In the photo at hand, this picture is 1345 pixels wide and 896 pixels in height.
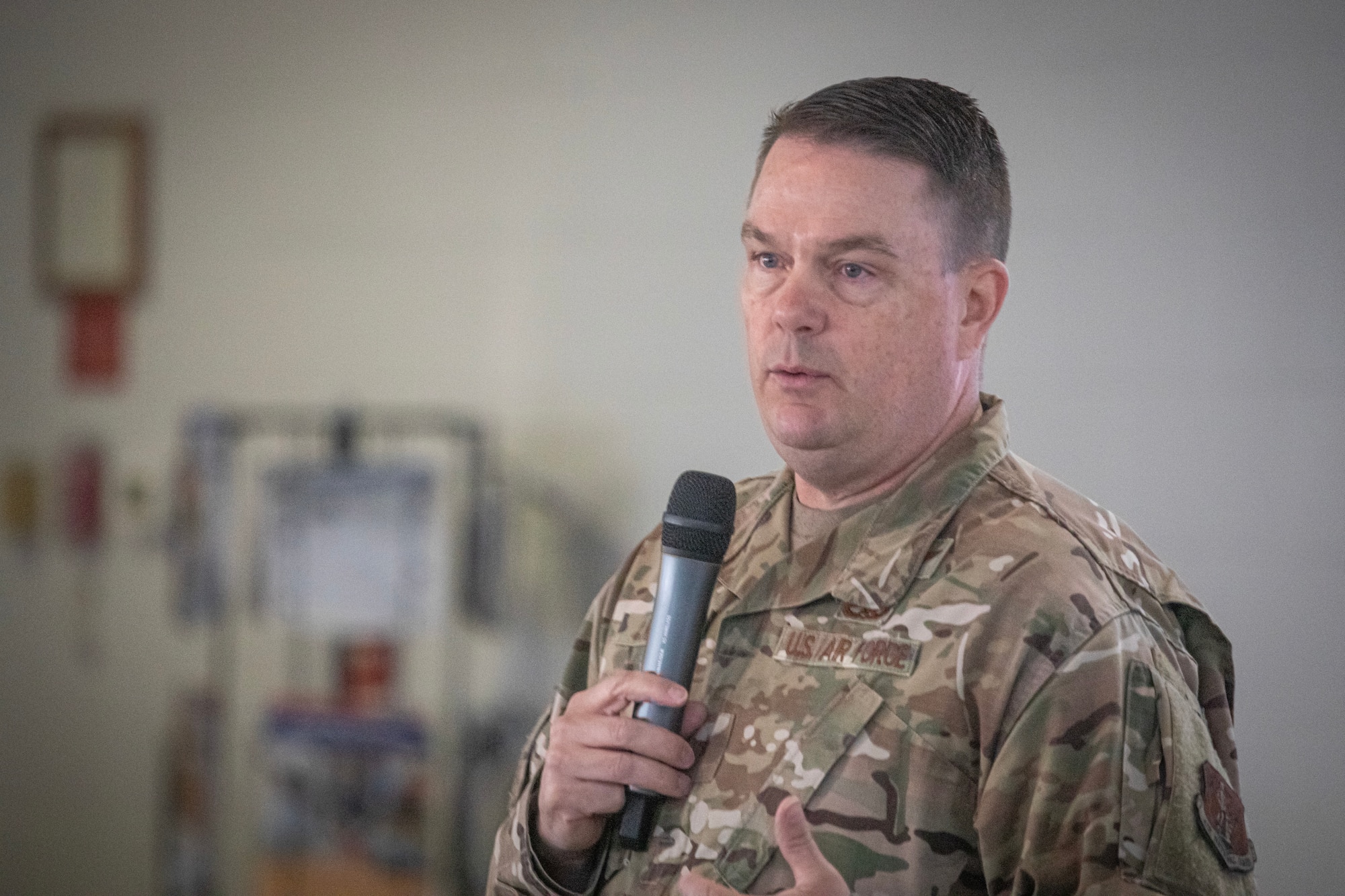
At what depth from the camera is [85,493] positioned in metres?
3.13

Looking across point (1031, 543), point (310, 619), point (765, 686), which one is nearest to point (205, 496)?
point (310, 619)

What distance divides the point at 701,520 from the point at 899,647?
218 mm

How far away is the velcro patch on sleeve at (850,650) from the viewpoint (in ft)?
3.47

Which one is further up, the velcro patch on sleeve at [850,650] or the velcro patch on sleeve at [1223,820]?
the velcro patch on sleeve at [850,650]

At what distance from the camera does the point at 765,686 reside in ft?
3.71

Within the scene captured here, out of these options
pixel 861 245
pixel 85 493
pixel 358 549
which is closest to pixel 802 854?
pixel 861 245

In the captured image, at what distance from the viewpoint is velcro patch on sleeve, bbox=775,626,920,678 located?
1057 mm

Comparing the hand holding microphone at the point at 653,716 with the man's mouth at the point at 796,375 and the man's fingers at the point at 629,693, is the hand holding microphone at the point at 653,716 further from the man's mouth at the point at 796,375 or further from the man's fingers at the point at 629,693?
the man's mouth at the point at 796,375

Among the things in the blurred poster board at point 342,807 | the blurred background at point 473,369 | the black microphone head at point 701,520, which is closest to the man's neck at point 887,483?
the black microphone head at point 701,520

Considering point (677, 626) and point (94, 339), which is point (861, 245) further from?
point (94, 339)

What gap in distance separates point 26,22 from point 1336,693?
338 centimetres

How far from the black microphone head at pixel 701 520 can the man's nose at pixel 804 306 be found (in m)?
0.16

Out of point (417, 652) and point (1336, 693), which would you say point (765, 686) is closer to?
point (1336, 693)

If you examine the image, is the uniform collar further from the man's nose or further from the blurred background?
the blurred background
